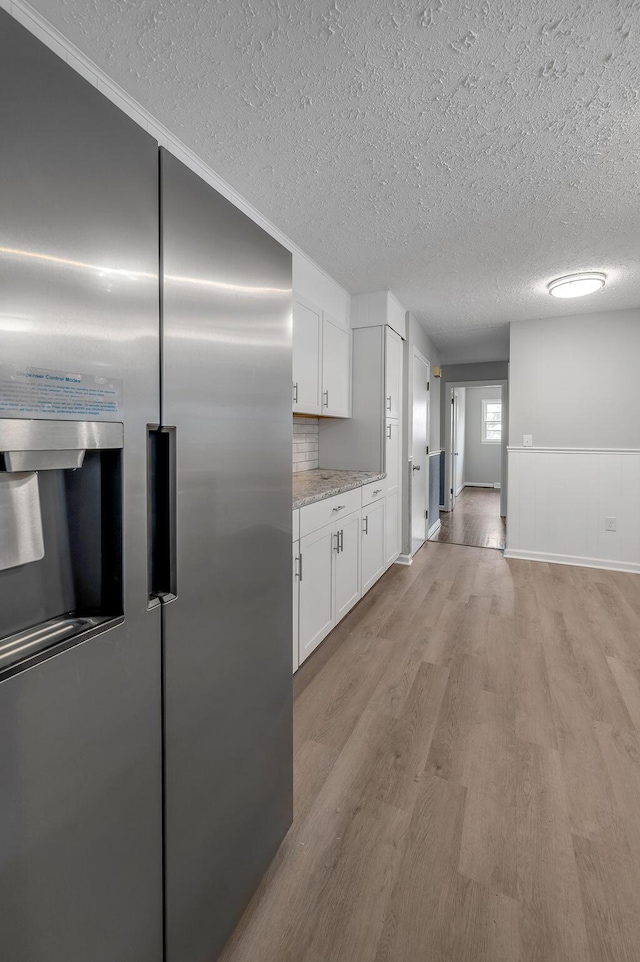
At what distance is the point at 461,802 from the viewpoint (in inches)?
59.4

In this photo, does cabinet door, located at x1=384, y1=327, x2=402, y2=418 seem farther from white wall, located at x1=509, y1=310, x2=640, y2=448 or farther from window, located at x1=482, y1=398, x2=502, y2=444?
window, located at x1=482, y1=398, x2=502, y2=444

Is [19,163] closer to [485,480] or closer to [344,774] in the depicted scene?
[344,774]

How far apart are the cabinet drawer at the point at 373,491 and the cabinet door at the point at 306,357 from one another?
66 cm

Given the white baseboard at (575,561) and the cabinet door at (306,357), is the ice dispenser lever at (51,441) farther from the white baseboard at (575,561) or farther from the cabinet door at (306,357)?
the white baseboard at (575,561)

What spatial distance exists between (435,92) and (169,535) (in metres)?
1.76

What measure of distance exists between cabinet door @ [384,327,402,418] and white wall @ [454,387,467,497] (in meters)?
5.16

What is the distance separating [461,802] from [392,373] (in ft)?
10.1

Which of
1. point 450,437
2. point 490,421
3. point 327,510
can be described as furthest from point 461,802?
point 490,421

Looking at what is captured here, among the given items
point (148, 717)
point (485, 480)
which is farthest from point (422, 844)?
point (485, 480)

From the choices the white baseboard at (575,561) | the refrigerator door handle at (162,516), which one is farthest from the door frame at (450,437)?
the refrigerator door handle at (162,516)

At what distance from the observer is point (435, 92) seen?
1.53 m

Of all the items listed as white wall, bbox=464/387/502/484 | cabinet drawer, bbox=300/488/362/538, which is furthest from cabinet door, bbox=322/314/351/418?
white wall, bbox=464/387/502/484

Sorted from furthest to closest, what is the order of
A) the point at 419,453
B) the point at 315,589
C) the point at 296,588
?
the point at 419,453 < the point at 315,589 < the point at 296,588

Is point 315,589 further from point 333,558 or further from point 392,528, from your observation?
point 392,528
